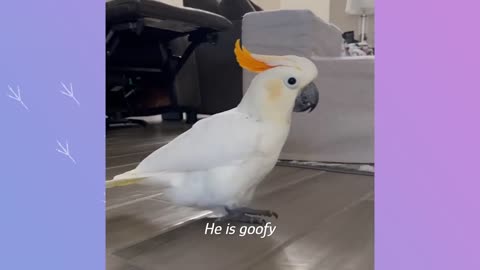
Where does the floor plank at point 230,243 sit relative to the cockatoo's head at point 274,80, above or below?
below

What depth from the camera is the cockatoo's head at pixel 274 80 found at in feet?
1.61

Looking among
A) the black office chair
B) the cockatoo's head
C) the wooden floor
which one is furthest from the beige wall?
the cockatoo's head

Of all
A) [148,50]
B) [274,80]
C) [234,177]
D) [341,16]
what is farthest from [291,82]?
[341,16]

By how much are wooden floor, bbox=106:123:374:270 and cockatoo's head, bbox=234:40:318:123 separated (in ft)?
0.51

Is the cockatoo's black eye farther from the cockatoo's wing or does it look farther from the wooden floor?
the wooden floor

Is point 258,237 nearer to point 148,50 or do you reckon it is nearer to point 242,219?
point 242,219

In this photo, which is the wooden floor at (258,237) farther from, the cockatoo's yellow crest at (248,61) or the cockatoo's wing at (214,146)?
the cockatoo's yellow crest at (248,61)

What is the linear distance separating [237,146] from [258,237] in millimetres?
113

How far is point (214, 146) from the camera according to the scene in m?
0.50

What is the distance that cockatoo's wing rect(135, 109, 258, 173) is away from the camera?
50cm

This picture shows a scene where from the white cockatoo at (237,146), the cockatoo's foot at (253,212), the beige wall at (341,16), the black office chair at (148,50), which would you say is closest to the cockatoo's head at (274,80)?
the white cockatoo at (237,146)

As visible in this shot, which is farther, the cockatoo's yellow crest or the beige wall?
the beige wall
